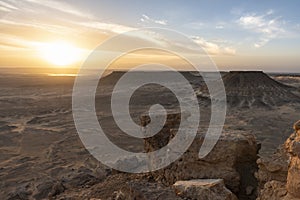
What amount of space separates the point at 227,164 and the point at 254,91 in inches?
1175

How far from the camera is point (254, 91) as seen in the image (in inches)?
1328

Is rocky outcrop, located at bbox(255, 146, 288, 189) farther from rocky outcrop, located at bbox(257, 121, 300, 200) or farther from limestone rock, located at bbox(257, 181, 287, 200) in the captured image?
limestone rock, located at bbox(257, 181, 287, 200)

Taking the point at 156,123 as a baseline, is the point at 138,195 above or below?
below

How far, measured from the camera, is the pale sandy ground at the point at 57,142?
10148 millimetres

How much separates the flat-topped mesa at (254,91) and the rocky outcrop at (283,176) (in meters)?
26.0

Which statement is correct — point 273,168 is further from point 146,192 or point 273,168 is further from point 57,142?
point 57,142

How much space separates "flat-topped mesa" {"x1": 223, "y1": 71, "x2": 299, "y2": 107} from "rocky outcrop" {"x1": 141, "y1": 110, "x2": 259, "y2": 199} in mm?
Result: 25014

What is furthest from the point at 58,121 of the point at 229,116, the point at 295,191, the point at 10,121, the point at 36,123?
the point at 295,191

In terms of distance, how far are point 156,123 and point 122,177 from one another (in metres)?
1.70

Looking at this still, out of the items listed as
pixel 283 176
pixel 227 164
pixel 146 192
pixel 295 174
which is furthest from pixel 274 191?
pixel 146 192

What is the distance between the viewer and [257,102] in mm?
30609

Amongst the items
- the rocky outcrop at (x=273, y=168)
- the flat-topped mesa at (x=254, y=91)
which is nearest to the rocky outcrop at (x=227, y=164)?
the rocky outcrop at (x=273, y=168)

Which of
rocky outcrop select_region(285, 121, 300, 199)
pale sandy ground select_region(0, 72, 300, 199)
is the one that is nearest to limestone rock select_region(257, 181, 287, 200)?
rocky outcrop select_region(285, 121, 300, 199)

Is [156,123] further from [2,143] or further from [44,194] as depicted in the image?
[2,143]
